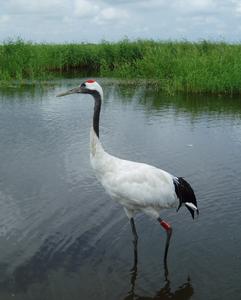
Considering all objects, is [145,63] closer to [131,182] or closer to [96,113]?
[96,113]

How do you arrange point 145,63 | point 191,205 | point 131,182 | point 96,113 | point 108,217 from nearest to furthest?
point 131,182
point 96,113
point 191,205
point 108,217
point 145,63

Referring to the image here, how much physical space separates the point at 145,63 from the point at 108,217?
15.3m

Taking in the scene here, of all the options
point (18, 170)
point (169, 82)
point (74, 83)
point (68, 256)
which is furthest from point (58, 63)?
point (68, 256)

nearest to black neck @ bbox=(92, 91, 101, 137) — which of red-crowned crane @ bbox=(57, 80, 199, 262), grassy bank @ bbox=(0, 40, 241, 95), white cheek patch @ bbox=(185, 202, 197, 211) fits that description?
red-crowned crane @ bbox=(57, 80, 199, 262)

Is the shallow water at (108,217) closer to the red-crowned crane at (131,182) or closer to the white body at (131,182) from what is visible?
the red-crowned crane at (131,182)


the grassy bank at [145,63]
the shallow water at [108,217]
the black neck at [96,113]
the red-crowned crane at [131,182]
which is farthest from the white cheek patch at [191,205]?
the grassy bank at [145,63]

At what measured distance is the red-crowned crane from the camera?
5.80 m

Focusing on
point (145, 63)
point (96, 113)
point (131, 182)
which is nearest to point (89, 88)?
point (96, 113)

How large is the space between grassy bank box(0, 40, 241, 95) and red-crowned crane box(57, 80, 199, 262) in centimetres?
1202

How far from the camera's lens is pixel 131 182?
5.80 meters

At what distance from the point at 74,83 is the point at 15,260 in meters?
16.9

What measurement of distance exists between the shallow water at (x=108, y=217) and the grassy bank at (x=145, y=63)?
454 centimetres

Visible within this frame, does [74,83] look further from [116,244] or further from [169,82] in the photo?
[116,244]

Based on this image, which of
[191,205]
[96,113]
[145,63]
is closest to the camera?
[96,113]
